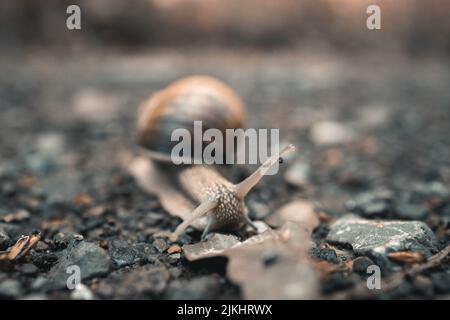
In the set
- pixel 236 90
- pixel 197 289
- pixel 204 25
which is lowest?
pixel 197 289

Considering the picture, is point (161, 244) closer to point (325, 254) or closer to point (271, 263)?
point (271, 263)

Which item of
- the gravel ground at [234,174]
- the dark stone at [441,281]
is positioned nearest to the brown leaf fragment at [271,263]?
the gravel ground at [234,174]

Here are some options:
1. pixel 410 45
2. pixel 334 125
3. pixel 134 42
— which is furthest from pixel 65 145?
pixel 410 45

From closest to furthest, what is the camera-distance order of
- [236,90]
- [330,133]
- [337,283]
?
[337,283], [330,133], [236,90]

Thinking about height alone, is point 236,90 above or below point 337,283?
above

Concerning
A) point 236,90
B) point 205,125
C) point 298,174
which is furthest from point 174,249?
point 236,90
